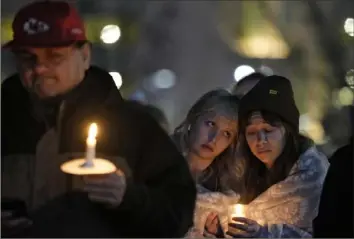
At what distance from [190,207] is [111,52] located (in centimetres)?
24

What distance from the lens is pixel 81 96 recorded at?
99 centimetres

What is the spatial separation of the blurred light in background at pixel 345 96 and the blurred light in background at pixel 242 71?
131 millimetres

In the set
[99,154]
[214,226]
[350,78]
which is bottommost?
[214,226]

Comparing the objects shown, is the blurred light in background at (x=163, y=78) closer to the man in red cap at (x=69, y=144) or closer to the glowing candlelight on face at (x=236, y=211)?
the man in red cap at (x=69, y=144)

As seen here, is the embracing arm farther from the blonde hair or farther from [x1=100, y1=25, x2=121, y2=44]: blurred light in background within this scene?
[x1=100, y1=25, x2=121, y2=44]: blurred light in background

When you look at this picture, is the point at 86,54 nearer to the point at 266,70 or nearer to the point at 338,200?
the point at 266,70

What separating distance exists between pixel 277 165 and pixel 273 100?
93 mm

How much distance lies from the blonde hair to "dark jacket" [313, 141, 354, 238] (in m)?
0.14

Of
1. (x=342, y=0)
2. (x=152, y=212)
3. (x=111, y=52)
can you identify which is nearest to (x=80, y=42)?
(x=111, y=52)

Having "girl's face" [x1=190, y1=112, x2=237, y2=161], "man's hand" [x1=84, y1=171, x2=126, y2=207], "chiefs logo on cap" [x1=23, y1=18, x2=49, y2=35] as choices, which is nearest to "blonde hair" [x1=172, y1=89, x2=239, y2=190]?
"girl's face" [x1=190, y1=112, x2=237, y2=161]

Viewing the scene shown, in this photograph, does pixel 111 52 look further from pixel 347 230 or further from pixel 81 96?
pixel 347 230

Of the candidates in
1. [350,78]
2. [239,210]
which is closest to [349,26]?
[350,78]

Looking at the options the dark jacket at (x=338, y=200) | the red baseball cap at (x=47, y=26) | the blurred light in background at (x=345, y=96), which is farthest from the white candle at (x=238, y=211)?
the red baseball cap at (x=47, y=26)

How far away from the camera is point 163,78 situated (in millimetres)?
→ 1033
